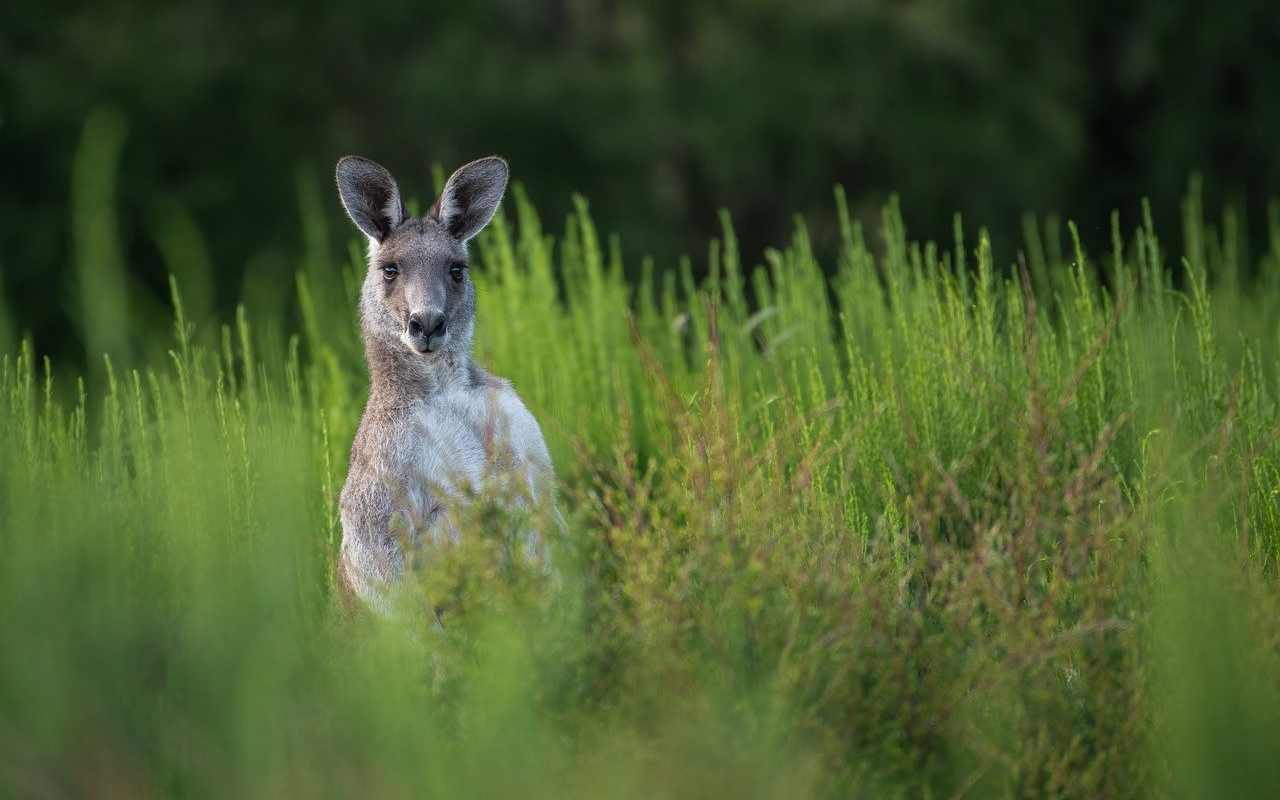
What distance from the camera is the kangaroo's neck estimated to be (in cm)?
453

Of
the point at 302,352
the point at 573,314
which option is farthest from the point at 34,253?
the point at 573,314

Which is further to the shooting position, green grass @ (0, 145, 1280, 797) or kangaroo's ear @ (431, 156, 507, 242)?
kangaroo's ear @ (431, 156, 507, 242)

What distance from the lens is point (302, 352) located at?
9414mm

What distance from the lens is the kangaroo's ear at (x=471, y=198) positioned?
15.6 ft

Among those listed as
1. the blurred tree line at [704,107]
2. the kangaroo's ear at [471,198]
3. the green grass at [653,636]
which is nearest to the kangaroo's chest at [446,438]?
the green grass at [653,636]

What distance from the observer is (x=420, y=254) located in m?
4.59

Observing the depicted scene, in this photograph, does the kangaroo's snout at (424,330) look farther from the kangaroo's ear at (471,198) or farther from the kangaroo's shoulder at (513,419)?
the kangaroo's ear at (471,198)

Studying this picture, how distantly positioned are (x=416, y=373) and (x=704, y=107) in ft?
37.5

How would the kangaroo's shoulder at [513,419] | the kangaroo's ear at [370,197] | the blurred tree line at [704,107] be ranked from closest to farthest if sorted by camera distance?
the kangaroo's shoulder at [513,419] < the kangaroo's ear at [370,197] < the blurred tree line at [704,107]

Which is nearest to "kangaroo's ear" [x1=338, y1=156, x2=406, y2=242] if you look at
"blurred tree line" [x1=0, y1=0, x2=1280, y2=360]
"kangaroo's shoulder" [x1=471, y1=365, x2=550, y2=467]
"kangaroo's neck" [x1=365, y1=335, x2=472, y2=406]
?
"kangaroo's neck" [x1=365, y1=335, x2=472, y2=406]

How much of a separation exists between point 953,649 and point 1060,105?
12.8 meters

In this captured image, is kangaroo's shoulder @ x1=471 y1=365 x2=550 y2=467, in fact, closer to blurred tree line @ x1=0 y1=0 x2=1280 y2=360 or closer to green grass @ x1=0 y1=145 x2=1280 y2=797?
green grass @ x1=0 y1=145 x2=1280 y2=797

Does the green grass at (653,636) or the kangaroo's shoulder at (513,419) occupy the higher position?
the kangaroo's shoulder at (513,419)

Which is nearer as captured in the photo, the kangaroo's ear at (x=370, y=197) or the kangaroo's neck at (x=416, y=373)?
the kangaroo's neck at (x=416, y=373)
